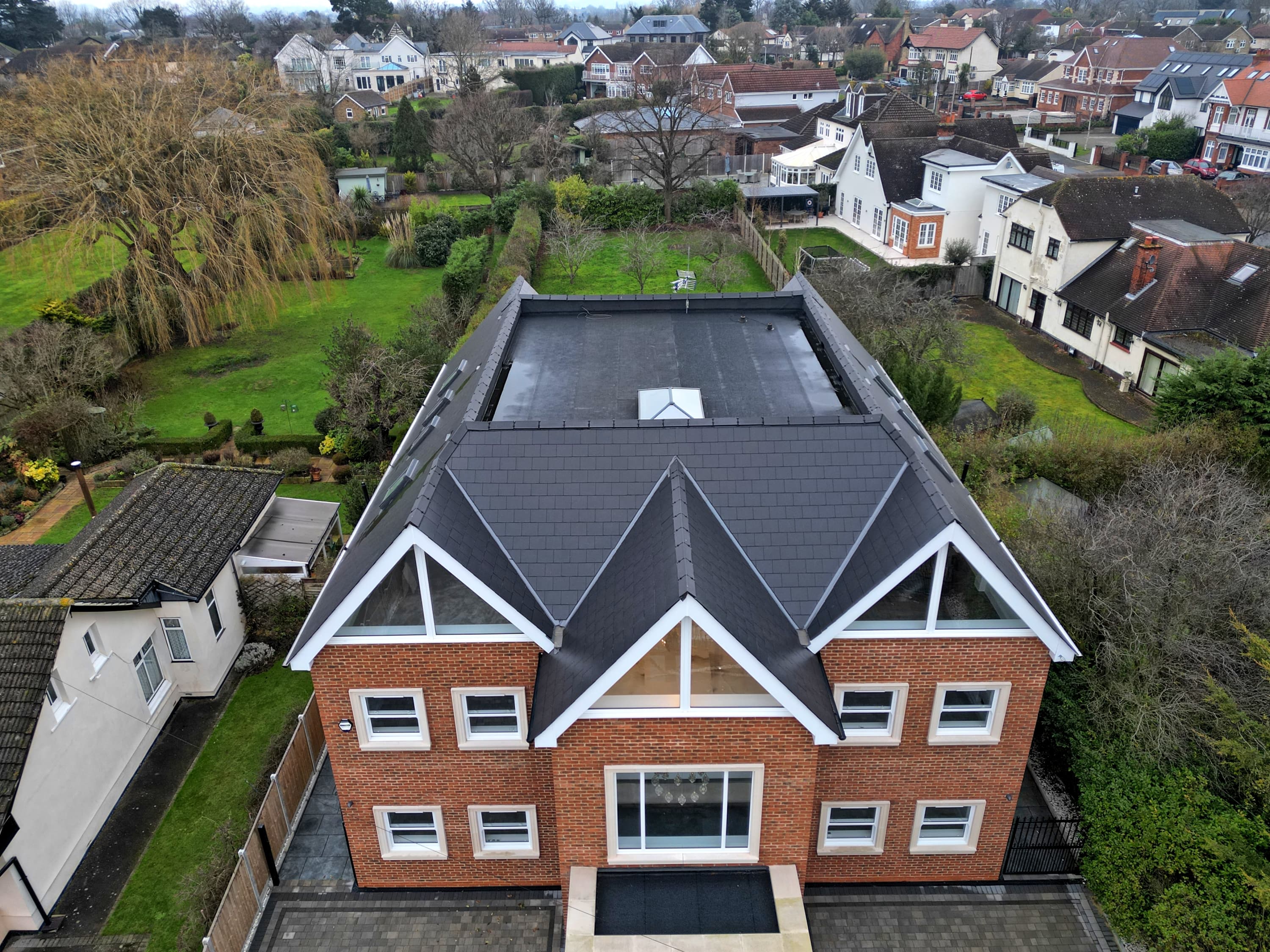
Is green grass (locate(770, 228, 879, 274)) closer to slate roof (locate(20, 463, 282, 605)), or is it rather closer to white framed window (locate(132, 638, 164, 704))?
slate roof (locate(20, 463, 282, 605))

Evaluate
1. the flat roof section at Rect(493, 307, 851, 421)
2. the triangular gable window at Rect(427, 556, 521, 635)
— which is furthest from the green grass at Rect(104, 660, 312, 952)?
the flat roof section at Rect(493, 307, 851, 421)

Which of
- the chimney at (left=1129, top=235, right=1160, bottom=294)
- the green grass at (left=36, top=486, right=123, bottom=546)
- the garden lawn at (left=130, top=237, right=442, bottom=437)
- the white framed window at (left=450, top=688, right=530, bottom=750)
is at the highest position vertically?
the chimney at (left=1129, top=235, right=1160, bottom=294)

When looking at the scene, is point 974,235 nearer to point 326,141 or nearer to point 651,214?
point 651,214

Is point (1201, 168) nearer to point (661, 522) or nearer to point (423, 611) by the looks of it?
point (661, 522)

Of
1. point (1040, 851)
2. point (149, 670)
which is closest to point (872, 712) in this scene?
point (1040, 851)

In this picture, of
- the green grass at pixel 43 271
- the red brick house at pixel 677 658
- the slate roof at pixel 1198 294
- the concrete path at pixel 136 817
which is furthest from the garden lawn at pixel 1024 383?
the green grass at pixel 43 271

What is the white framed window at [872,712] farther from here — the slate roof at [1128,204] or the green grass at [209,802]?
the slate roof at [1128,204]
